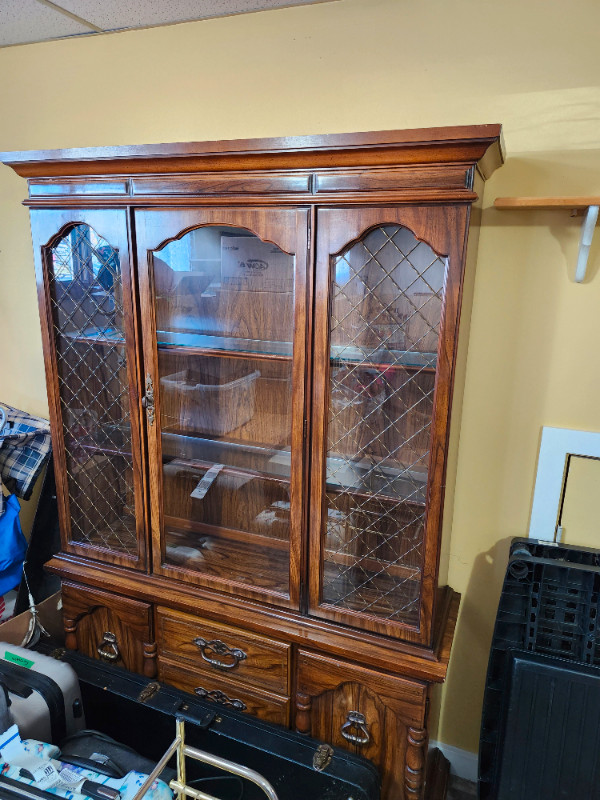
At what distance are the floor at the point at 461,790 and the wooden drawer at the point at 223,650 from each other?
2.45 feet

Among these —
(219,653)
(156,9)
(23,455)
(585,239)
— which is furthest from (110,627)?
(156,9)

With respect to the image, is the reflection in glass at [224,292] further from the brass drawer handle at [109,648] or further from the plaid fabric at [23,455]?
the brass drawer handle at [109,648]

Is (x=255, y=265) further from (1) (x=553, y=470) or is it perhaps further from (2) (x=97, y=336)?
(1) (x=553, y=470)

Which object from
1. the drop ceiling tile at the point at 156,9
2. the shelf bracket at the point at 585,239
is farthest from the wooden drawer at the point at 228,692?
the drop ceiling tile at the point at 156,9

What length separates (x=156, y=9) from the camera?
166cm

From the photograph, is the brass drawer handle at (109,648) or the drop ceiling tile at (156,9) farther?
the brass drawer handle at (109,648)

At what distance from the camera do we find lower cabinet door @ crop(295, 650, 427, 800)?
1.46 meters

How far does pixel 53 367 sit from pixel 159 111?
2.98ft

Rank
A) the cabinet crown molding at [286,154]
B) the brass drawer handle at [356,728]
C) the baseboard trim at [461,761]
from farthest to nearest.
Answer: the baseboard trim at [461,761]
the brass drawer handle at [356,728]
the cabinet crown molding at [286,154]

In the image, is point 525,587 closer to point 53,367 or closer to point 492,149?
point 492,149

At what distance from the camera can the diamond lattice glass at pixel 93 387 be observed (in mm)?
1635

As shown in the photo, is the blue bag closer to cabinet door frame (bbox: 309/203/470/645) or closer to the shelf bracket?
cabinet door frame (bbox: 309/203/470/645)

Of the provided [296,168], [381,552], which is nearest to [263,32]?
[296,168]

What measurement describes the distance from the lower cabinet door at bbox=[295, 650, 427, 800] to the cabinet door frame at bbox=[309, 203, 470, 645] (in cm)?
13
